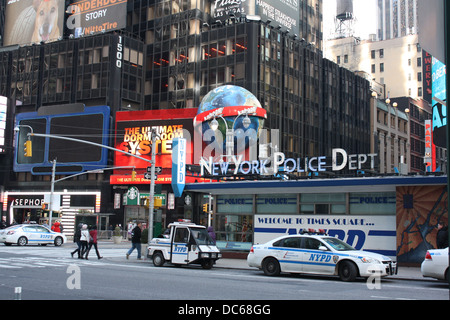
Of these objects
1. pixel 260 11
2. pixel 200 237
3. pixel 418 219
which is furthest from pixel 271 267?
pixel 260 11

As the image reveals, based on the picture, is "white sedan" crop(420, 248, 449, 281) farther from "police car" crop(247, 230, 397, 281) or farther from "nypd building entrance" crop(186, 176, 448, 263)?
"nypd building entrance" crop(186, 176, 448, 263)

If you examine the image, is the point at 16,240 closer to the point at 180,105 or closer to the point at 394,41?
the point at 180,105

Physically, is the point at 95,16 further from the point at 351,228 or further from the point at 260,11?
the point at 351,228

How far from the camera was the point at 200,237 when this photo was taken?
22125mm

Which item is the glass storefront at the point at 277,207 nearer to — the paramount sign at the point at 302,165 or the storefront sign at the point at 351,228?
the storefront sign at the point at 351,228

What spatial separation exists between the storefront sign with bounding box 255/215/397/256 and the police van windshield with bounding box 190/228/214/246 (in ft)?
16.7

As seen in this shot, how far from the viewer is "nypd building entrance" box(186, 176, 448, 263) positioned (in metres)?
23.1

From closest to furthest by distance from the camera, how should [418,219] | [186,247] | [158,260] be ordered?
[186,247]
[158,260]
[418,219]

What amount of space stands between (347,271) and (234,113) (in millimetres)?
34345

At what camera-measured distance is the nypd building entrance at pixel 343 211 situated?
2311 centimetres

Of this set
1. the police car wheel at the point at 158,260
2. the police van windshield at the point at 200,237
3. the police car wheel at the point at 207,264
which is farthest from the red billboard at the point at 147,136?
the police car wheel at the point at 207,264

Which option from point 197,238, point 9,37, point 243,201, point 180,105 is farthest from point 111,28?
point 197,238

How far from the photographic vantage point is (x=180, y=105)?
65.8 metres

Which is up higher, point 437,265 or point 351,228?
point 351,228
